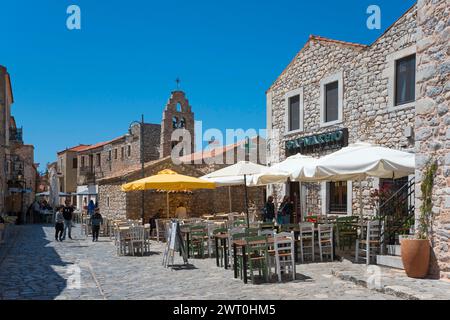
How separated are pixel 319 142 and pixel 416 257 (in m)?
8.21

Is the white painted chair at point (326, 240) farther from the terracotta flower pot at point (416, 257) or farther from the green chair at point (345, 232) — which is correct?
the terracotta flower pot at point (416, 257)

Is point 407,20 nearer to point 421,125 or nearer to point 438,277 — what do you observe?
point 421,125

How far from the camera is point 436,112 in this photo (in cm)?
741

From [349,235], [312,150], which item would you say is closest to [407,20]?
[312,150]

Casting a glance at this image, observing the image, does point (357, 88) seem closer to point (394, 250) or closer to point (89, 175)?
point (394, 250)

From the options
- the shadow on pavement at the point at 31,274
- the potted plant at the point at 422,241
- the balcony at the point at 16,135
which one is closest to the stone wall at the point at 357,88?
the potted plant at the point at 422,241

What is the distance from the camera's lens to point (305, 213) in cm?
1581

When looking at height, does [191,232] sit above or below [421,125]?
below

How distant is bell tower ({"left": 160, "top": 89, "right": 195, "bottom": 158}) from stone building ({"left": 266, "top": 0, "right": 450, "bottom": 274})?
15383 millimetres

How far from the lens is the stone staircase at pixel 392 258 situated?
26.2 feet

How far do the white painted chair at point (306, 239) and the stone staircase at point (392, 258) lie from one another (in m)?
1.75
